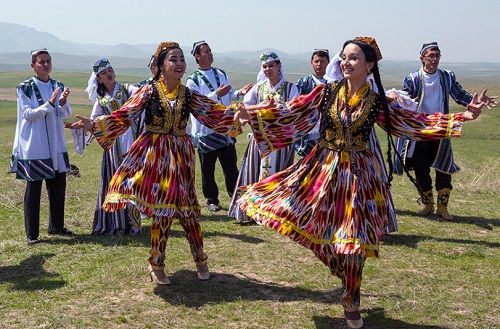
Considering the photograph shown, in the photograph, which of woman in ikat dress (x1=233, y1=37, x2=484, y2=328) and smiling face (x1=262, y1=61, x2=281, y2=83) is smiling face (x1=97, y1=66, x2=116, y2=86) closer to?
smiling face (x1=262, y1=61, x2=281, y2=83)

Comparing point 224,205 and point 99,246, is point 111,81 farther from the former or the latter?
point 224,205

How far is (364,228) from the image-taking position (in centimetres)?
454

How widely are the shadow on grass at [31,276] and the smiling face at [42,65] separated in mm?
2052

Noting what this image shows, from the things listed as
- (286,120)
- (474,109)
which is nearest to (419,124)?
(474,109)

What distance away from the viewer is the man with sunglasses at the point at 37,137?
6910 millimetres

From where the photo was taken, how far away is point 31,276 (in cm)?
589

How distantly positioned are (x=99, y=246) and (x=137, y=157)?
1759 mm

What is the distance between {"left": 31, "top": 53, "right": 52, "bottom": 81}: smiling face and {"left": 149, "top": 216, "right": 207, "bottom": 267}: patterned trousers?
2571 millimetres

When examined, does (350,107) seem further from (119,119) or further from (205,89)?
(205,89)

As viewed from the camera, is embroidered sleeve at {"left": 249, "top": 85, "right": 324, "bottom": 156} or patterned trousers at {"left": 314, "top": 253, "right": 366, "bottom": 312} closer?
patterned trousers at {"left": 314, "top": 253, "right": 366, "bottom": 312}

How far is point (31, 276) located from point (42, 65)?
2.42 m

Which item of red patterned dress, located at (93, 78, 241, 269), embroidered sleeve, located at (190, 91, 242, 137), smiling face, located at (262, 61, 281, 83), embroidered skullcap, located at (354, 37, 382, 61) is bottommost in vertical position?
red patterned dress, located at (93, 78, 241, 269)

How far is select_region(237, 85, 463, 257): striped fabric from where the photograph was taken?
456cm

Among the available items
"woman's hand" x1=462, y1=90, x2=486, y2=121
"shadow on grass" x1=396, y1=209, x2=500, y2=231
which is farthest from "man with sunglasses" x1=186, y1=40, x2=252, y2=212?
"woman's hand" x1=462, y1=90, x2=486, y2=121
